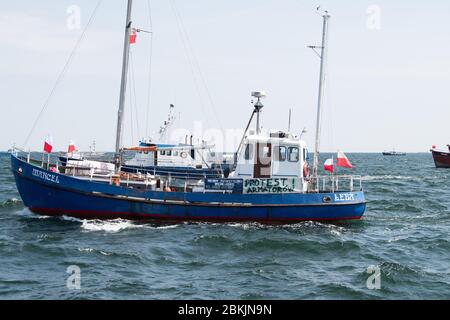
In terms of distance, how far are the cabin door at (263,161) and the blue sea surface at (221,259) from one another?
274 centimetres

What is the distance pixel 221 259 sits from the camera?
1691 cm

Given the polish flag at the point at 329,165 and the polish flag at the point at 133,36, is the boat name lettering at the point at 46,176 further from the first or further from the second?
the polish flag at the point at 329,165

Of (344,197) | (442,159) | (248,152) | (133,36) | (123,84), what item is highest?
(133,36)

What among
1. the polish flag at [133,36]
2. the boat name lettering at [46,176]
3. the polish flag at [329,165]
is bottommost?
the boat name lettering at [46,176]

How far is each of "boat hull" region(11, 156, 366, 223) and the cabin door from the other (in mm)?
1749

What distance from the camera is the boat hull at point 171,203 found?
22.4 metres

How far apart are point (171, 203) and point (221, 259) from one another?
600 cm

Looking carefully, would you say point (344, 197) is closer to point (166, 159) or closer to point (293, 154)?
point (293, 154)

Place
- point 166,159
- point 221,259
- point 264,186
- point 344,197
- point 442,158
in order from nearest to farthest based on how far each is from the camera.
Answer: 1. point 221,259
2. point 264,186
3. point 344,197
4. point 166,159
5. point 442,158

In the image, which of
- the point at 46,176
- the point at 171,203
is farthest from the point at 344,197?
the point at 46,176

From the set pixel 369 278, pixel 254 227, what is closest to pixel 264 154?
pixel 254 227

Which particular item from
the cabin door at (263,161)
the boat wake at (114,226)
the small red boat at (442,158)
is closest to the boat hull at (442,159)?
the small red boat at (442,158)
